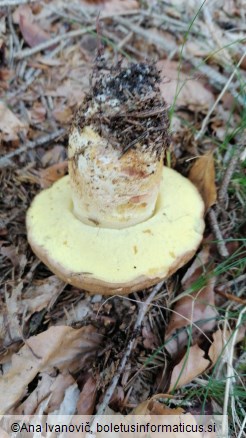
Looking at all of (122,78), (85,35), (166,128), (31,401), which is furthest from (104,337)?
(85,35)

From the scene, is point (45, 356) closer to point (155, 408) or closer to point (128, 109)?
point (155, 408)

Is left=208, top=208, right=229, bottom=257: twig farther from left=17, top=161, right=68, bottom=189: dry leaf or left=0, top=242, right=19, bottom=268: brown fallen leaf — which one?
left=0, top=242, right=19, bottom=268: brown fallen leaf

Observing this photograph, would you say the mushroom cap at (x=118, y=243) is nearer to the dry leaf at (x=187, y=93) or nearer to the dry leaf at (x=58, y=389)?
the dry leaf at (x=58, y=389)

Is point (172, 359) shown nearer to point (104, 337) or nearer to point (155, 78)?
point (104, 337)

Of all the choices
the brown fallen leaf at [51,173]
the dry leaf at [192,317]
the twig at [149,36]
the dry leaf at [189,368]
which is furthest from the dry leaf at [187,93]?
the dry leaf at [189,368]

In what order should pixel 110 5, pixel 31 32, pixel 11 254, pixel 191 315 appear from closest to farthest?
pixel 191 315, pixel 11 254, pixel 31 32, pixel 110 5

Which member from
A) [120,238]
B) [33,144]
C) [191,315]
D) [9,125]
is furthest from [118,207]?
[9,125]

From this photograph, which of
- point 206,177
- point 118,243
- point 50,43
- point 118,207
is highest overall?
point 50,43
